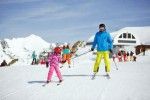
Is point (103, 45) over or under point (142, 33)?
under

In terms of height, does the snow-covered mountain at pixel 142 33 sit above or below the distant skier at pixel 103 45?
above

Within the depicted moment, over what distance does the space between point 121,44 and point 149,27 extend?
1621 inches

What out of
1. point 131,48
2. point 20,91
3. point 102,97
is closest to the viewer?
point 102,97

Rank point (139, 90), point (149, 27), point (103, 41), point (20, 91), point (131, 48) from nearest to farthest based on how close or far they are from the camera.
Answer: point (139, 90), point (20, 91), point (103, 41), point (131, 48), point (149, 27)

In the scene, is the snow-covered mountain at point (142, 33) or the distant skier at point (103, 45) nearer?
the distant skier at point (103, 45)

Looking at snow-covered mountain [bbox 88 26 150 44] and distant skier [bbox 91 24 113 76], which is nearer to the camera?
distant skier [bbox 91 24 113 76]

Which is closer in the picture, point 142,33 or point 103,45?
point 103,45

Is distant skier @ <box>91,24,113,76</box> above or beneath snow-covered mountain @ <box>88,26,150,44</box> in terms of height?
beneath

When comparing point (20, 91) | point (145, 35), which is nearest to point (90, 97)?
point (20, 91)

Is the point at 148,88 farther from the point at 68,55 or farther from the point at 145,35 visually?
the point at 145,35

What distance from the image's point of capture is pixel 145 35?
319ft

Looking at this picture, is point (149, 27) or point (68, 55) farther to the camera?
point (149, 27)

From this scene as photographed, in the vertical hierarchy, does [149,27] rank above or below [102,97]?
above

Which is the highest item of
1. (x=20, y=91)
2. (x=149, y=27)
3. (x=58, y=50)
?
(x=149, y=27)
